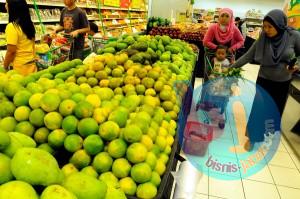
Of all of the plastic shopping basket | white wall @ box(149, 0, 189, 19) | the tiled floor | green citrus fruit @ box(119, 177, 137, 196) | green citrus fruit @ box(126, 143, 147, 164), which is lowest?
the tiled floor

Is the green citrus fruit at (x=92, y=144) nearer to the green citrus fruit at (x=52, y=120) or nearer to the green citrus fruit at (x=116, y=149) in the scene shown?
the green citrus fruit at (x=116, y=149)

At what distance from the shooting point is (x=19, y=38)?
3.04 m

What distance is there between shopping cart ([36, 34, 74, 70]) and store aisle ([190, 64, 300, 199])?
2217 millimetres

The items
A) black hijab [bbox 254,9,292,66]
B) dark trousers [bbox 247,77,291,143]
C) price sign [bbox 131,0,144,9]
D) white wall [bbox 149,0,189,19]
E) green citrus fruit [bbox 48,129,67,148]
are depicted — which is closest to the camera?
green citrus fruit [bbox 48,129,67,148]

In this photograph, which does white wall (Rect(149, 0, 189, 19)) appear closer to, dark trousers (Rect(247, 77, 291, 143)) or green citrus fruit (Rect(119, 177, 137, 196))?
dark trousers (Rect(247, 77, 291, 143))

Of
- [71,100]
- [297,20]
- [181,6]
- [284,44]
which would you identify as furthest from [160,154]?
[181,6]

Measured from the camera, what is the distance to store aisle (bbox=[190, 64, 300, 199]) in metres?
2.65

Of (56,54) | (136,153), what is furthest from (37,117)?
(56,54)

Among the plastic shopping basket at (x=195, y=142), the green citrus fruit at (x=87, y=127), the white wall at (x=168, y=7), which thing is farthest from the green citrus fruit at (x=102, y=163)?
the white wall at (x=168, y=7)

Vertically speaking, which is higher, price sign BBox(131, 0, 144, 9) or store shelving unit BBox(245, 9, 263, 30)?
price sign BBox(131, 0, 144, 9)

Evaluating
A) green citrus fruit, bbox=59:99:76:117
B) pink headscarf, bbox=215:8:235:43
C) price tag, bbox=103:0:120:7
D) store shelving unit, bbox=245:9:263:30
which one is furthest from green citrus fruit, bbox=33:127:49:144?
store shelving unit, bbox=245:9:263:30

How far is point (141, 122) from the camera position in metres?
1.30

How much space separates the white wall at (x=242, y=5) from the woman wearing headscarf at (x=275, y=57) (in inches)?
512

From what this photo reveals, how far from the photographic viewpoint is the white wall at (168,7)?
384 inches
